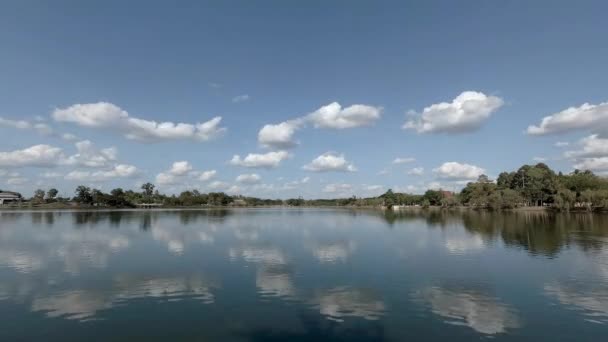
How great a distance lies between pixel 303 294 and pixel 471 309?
7.30 m

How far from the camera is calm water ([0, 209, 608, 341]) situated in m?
12.0

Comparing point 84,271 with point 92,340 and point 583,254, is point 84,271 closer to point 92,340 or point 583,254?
point 92,340

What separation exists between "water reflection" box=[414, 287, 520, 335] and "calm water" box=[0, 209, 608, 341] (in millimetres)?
48

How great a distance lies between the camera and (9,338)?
11.3 meters

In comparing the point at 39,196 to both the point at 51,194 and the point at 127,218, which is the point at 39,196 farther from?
the point at 127,218

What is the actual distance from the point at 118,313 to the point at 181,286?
4331 millimetres

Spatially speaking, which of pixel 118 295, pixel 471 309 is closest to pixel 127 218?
pixel 118 295

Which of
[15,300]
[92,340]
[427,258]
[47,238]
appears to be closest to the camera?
[92,340]

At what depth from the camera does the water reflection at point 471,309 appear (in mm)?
12586

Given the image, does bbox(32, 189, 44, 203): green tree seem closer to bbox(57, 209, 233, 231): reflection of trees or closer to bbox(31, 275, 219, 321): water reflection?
bbox(57, 209, 233, 231): reflection of trees

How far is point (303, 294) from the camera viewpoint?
16188 mm

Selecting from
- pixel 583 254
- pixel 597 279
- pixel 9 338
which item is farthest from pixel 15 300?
pixel 583 254

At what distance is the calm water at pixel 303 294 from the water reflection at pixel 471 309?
0.05 m

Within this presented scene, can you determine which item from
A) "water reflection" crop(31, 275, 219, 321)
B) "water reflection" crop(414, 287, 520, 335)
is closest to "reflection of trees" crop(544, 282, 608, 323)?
"water reflection" crop(414, 287, 520, 335)
